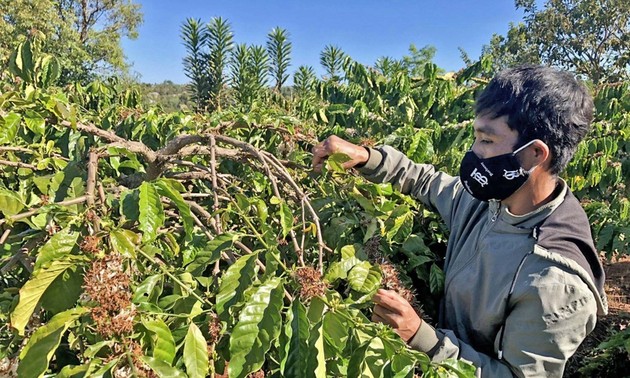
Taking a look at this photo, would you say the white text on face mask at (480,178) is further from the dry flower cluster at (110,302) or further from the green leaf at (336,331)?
the dry flower cluster at (110,302)

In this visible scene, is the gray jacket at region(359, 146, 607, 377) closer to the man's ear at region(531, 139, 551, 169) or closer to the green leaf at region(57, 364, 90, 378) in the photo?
the man's ear at region(531, 139, 551, 169)

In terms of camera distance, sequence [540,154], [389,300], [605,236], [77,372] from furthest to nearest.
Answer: [605,236] < [540,154] < [389,300] < [77,372]

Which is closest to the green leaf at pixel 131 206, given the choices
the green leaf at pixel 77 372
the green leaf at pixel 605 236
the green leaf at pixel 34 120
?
the green leaf at pixel 77 372

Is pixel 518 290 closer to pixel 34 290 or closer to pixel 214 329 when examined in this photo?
pixel 214 329

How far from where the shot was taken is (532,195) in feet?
5.14

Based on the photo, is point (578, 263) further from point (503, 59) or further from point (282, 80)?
point (503, 59)

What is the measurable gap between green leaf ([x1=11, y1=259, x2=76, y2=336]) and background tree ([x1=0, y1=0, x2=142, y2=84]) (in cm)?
1376

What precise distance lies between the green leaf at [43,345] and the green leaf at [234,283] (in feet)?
→ 0.84

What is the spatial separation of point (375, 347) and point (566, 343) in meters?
0.69

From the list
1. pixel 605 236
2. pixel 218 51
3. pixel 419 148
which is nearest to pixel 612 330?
pixel 605 236

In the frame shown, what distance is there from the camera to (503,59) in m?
25.1

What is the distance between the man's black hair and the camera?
4.76 feet

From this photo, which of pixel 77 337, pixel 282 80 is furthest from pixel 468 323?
pixel 282 80

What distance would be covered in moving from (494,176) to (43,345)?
1.22 metres
